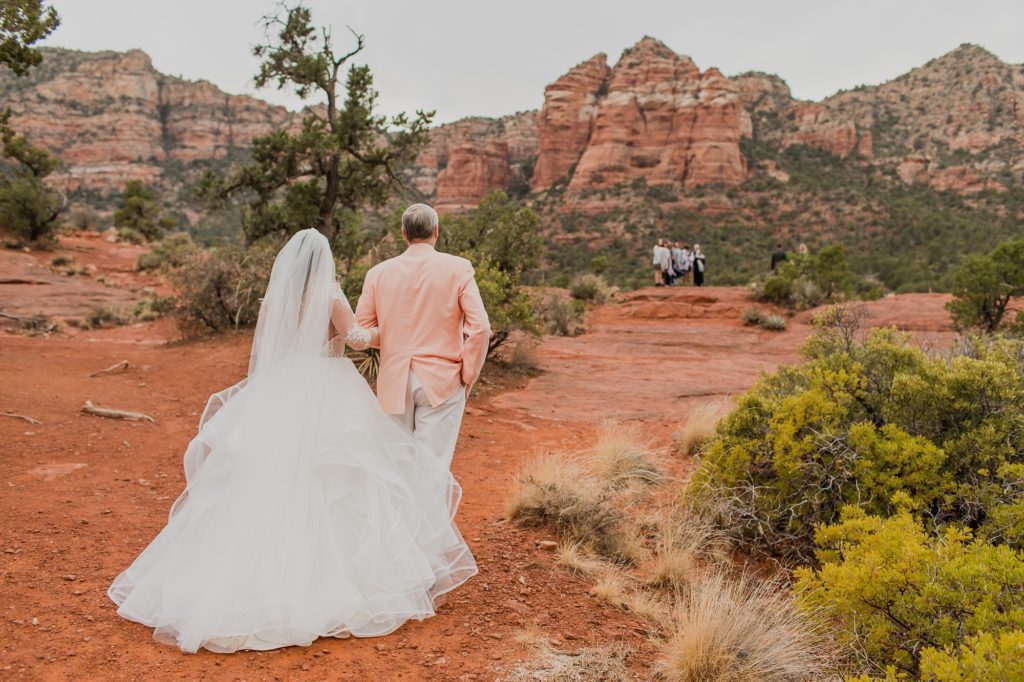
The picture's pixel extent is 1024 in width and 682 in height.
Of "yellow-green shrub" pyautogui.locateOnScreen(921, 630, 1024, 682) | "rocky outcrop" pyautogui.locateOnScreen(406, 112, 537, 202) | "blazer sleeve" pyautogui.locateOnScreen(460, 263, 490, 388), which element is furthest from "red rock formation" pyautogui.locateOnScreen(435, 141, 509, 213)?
"yellow-green shrub" pyautogui.locateOnScreen(921, 630, 1024, 682)

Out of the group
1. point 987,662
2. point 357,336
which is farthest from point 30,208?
point 987,662

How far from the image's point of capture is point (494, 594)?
3707 mm

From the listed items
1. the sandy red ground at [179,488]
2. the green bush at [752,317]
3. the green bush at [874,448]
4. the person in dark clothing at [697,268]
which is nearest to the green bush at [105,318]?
the sandy red ground at [179,488]

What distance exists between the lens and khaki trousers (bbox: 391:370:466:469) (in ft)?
11.8

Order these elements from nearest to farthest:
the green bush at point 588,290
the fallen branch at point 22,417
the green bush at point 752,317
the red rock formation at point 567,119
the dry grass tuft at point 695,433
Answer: the fallen branch at point 22,417 → the dry grass tuft at point 695,433 → the green bush at point 752,317 → the green bush at point 588,290 → the red rock formation at point 567,119

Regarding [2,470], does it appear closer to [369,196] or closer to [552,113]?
[369,196]

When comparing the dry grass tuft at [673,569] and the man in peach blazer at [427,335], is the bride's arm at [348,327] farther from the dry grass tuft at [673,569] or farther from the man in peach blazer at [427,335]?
the dry grass tuft at [673,569]

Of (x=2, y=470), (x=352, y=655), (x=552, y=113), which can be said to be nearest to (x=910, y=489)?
(x=352, y=655)

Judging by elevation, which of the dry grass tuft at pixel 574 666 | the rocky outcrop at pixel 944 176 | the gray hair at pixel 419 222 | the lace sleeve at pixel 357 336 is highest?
the rocky outcrop at pixel 944 176

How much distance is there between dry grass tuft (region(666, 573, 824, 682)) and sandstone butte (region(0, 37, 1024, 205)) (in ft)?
200

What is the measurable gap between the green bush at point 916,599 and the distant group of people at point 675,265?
2046 centimetres

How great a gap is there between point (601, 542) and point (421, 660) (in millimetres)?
1748

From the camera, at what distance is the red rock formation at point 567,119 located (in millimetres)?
74250

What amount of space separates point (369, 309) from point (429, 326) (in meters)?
0.44
